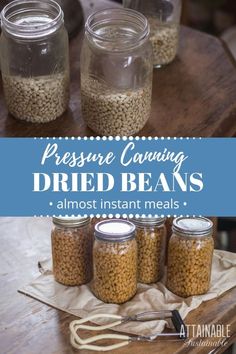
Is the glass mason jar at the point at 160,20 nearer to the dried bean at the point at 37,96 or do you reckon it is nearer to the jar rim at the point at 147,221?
the dried bean at the point at 37,96

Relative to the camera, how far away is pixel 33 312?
0.96 m

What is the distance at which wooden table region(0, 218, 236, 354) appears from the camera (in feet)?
2.95

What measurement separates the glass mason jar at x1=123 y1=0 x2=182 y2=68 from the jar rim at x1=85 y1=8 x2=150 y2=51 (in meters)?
0.15

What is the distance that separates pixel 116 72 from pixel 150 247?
224 mm

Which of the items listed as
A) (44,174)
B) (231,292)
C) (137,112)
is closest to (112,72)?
(137,112)

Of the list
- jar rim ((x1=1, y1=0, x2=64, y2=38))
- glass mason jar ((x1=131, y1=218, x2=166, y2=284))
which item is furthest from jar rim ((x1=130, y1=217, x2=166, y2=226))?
jar rim ((x1=1, y1=0, x2=64, y2=38))

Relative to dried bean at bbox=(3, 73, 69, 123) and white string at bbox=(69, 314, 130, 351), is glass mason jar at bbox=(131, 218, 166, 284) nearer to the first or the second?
white string at bbox=(69, 314, 130, 351)

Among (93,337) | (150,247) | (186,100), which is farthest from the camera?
(186,100)

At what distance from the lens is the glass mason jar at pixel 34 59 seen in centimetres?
104

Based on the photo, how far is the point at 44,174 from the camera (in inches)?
37.2

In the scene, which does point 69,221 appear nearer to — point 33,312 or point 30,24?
point 33,312

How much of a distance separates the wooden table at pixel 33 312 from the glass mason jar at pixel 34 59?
16 cm

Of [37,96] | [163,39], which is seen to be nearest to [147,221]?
[37,96]

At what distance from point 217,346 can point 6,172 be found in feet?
1.04
